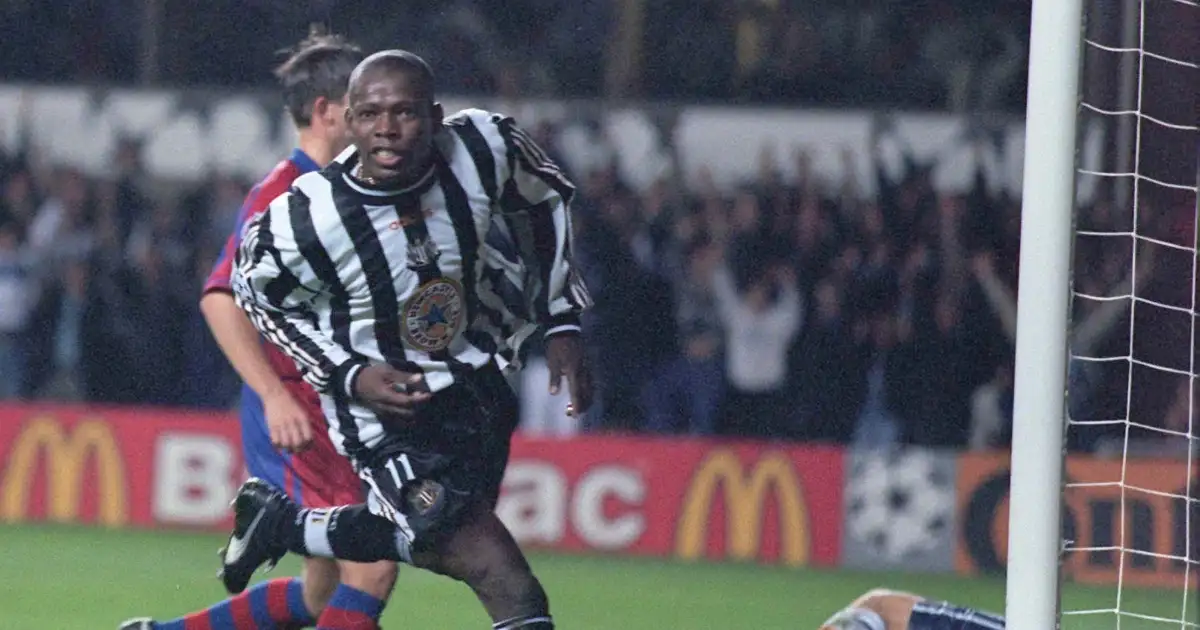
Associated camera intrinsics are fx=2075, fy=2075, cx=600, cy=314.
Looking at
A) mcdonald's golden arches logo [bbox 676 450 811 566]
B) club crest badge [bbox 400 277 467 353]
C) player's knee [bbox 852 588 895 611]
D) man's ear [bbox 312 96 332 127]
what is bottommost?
mcdonald's golden arches logo [bbox 676 450 811 566]

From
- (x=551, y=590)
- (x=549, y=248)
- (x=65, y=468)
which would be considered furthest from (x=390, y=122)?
(x=65, y=468)

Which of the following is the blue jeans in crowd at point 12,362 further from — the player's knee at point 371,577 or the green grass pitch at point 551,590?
the player's knee at point 371,577

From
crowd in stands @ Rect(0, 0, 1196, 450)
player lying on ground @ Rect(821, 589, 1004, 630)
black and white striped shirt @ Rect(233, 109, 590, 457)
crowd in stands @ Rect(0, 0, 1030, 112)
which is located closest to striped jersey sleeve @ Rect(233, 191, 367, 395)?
black and white striped shirt @ Rect(233, 109, 590, 457)

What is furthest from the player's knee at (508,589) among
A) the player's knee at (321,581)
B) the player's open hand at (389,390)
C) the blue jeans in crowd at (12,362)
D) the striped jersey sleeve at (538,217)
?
the blue jeans in crowd at (12,362)

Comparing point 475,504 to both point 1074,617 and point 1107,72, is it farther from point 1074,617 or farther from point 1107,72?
point 1107,72

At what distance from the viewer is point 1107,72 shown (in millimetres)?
11336

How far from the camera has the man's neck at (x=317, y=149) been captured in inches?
212

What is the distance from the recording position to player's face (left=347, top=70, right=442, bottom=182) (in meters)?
4.39

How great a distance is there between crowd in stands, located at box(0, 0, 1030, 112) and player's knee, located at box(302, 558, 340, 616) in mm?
8992

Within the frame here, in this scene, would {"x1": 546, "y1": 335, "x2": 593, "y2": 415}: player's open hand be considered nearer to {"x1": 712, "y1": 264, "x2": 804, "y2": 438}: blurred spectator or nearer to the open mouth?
the open mouth

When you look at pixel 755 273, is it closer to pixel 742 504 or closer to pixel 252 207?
pixel 742 504

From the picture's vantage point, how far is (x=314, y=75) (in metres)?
5.36

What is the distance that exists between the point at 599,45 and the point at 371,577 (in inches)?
390

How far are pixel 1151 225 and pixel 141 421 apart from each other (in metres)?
5.31
